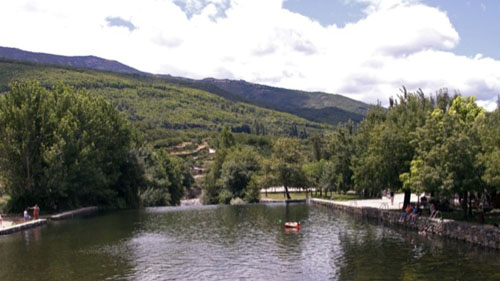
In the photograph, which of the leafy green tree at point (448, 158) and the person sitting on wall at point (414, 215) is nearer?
the leafy green tree at point (448, 158)

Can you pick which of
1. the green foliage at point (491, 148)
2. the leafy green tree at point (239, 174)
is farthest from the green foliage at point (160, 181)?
the green foliage at point (491, 148)

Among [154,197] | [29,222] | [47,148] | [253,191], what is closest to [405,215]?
[29,222]

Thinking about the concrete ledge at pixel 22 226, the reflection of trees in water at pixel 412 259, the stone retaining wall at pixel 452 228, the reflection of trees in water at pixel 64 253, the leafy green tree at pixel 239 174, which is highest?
the leafy green tree at pixel 239 174

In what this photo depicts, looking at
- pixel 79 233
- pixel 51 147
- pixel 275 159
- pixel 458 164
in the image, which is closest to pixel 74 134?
pixel 51 147

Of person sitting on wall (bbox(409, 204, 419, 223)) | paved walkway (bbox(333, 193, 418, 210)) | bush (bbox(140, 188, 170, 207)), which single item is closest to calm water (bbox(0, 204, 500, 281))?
person sitting on wall (bbox(409, 204, 419, 223))

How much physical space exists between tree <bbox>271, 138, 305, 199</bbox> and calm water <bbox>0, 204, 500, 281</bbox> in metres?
49.7

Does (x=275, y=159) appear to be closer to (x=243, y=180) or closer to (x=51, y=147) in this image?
(x=243, y=180)

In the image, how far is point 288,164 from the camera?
10550cm

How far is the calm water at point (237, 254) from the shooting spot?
30078 mm

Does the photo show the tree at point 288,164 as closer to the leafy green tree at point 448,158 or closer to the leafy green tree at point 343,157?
the leafy green tree at point 343,157

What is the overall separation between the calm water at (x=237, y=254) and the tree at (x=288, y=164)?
163ft

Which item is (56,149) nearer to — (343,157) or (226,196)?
(226,196)

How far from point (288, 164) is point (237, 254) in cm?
6959

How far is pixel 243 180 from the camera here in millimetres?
112125
